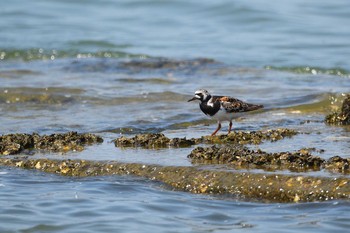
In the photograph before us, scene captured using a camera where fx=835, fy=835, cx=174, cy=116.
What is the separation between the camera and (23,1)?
82.5 feet

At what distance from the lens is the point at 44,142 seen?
8.49 meters

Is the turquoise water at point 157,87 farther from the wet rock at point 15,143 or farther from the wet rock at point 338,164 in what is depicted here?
the wet rock at point 15,143

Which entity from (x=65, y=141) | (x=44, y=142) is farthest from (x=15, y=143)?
(x=65, y=141)

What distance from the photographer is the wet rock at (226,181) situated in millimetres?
6559

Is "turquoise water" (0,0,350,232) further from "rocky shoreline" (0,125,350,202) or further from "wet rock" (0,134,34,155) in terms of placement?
"wet rock" (0,134,34,155)

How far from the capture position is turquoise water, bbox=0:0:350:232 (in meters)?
6.43

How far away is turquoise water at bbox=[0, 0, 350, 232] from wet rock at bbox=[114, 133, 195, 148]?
8.2 inches

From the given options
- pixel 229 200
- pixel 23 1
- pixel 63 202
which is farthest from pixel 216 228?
pixel 23 1

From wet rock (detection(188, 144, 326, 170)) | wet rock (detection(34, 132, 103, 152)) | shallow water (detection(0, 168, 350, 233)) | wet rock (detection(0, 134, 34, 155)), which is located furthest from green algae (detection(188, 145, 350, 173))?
wet rock (detection(0, 134, 34, 155))

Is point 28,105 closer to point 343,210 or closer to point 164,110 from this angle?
point 164,110

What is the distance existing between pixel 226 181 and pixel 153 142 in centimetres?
159

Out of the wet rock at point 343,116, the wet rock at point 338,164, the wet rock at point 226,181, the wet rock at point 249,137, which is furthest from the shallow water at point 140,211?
the wet rock at point 343,116

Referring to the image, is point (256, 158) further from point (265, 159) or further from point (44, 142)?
point (44, 142)

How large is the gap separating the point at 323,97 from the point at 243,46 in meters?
7.21
